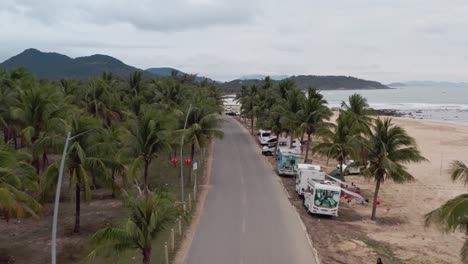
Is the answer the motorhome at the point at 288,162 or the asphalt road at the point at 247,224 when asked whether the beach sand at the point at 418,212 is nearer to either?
the asphalt road at the point at 247,224

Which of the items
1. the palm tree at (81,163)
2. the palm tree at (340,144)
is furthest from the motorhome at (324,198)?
the palm tree at (81,163)

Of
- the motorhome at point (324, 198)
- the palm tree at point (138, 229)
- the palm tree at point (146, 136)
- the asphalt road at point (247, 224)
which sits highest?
the palm tree at point (146, 136)

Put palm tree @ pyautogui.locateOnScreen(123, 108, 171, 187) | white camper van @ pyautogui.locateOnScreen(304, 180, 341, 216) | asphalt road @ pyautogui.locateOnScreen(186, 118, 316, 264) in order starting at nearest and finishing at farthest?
asphalt road @ pyautogui.locateOnScreen(186, 118, 316, 264) < palm tree @ pyautogui.locateOnScreen(123, 108, 171, 187) < white camper van @ pyautogui.locateOnScreen(304, 180, 341, 216)

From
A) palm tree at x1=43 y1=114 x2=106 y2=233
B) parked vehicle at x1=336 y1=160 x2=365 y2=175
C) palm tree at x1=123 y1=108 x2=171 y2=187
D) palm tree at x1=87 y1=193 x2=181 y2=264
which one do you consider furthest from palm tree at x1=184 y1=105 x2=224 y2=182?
palm tree at x1=87 y1=193 x2=181 y2=264

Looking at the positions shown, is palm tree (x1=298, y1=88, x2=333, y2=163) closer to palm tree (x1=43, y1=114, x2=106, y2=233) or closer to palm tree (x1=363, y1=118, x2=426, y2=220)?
palm tree (x1=363, y1=118, x2=426, y2=220)

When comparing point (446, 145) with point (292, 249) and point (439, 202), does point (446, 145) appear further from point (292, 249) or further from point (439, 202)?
point (292, 249)

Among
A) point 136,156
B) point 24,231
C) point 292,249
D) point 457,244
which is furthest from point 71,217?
point 457,244
